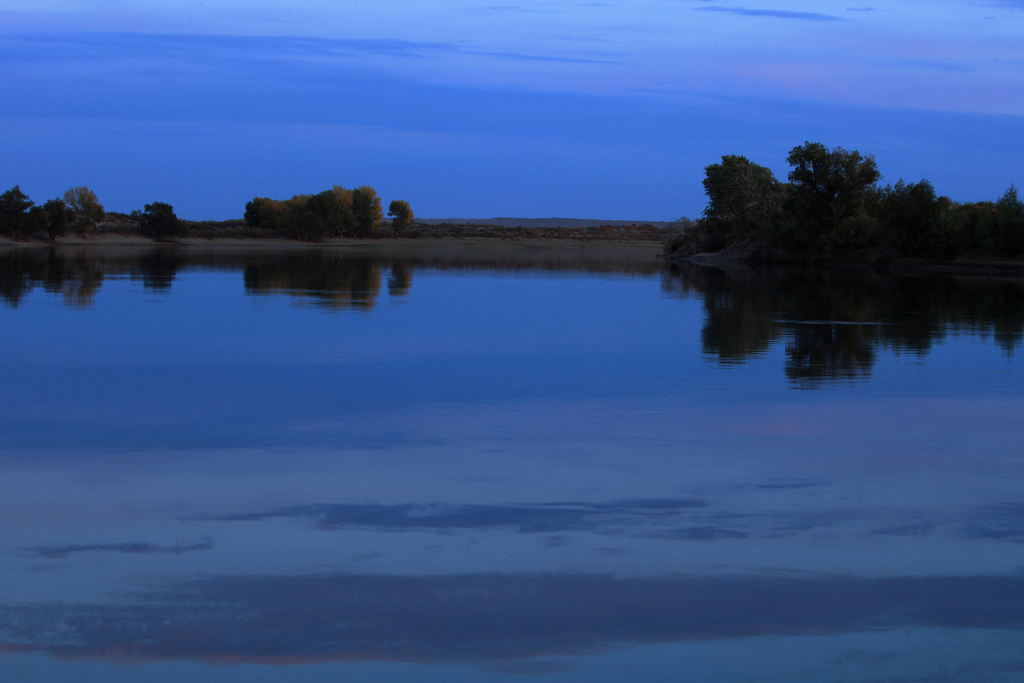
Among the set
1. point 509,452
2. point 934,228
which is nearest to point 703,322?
point 509,452

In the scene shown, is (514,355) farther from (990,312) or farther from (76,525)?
(990,312)

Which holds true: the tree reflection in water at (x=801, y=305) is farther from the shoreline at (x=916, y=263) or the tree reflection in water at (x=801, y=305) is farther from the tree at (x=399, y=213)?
the tree at (x=399, y=213)

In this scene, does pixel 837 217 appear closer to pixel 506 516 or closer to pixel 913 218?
pixel 913 218

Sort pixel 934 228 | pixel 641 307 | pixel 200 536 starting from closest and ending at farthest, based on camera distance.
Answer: pixel 200 536, pixel 641 307, pixel 934 228

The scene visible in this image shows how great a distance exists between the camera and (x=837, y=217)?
192 feet

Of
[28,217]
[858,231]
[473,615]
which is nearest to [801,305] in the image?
[473,615]

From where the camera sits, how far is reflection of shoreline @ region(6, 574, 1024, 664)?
13.2 feet

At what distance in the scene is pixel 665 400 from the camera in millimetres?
9812

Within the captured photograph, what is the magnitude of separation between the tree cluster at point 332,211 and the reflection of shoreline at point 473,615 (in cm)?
10877

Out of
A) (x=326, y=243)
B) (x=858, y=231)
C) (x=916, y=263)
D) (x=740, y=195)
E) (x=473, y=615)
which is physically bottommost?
(x=473, y=615)

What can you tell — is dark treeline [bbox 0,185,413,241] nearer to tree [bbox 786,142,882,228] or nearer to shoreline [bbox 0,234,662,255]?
shoreline [bbox 0,234,662,255]

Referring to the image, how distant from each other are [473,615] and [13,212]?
279 ft

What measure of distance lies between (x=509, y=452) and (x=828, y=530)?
2.50 metres

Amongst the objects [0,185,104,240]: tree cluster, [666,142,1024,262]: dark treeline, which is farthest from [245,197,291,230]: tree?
[666,142,1024,262]: dark treeline
